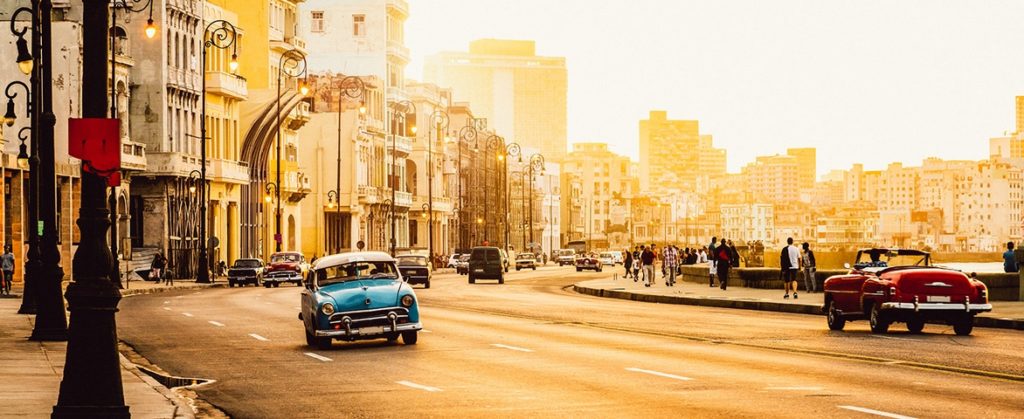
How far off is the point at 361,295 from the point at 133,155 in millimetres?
55861

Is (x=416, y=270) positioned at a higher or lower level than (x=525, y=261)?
higher

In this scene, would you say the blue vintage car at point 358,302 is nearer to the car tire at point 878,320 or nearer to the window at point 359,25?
the car tire at point 878,320

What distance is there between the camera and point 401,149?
446 ft

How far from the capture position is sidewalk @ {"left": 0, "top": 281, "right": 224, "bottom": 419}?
16.3m

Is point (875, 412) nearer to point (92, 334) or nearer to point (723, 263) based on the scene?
point (92, 334)

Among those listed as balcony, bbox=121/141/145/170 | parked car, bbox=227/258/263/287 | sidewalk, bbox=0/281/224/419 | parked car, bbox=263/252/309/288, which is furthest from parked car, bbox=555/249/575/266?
sidewalk, bbox=0/281/224/419

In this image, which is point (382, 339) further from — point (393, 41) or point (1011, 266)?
point (393, 41)

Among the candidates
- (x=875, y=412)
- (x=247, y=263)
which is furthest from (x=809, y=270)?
(x=875, y=412)

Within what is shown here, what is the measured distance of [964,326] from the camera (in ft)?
97.6

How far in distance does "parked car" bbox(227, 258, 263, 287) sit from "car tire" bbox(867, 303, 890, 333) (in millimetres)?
46525

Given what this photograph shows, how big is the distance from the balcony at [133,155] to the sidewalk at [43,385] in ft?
164

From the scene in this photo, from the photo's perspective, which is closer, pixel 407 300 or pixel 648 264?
pixel 407 300

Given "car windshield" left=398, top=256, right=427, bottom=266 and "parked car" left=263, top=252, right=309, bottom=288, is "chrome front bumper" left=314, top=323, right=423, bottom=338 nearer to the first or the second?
"car windshield" left=398, top=256, right=427, bottom=266

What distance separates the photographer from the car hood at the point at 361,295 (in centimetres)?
2627
